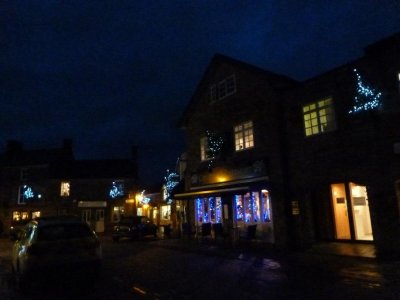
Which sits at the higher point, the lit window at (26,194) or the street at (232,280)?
the lit window at (26,194)

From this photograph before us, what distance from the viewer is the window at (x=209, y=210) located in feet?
68.2

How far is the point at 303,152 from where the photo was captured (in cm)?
1560

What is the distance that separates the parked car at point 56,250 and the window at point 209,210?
1187cm

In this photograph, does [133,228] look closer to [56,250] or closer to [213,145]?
[213,145]

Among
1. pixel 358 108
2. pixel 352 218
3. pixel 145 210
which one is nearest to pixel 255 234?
pixel 352 218

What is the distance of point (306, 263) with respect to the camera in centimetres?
1177

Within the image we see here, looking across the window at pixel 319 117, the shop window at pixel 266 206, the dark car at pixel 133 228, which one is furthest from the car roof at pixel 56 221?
the dark car at pixel 133 228

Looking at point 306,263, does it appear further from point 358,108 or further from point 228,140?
point 228,140

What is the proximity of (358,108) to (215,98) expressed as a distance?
31.8 feet

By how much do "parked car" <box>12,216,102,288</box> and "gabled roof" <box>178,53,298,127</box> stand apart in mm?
11511

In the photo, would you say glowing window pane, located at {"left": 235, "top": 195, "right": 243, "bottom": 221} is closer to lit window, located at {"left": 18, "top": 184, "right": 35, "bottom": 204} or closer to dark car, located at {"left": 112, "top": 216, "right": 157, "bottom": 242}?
dark car, located at {"left": 112, "top": 216, "right": 157, "bottom": 242}

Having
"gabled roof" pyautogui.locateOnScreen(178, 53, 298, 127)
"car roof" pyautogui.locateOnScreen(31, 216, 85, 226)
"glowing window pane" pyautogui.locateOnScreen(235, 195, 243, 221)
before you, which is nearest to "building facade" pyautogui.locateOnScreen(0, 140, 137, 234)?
"gabled roof" pyautogui.locateOnScreen(178, 53, 298, 127)

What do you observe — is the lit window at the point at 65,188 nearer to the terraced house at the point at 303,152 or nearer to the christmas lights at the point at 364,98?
the terraced house at the point at 303,152

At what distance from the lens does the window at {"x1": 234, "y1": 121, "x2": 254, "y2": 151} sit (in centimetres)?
1861
